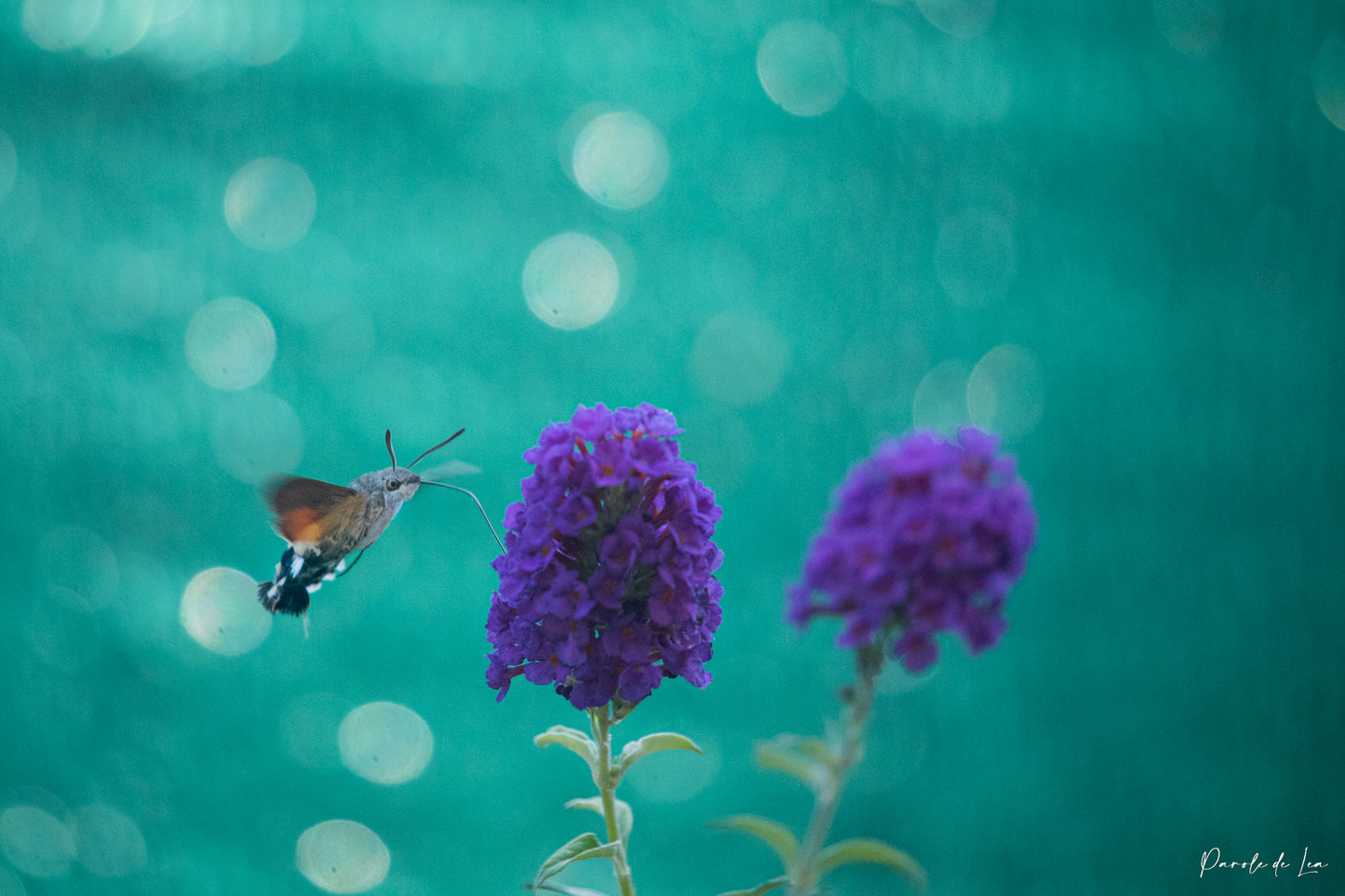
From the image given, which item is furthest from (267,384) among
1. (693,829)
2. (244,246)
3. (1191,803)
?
(1191,803)

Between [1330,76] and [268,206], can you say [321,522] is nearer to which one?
[268,206]

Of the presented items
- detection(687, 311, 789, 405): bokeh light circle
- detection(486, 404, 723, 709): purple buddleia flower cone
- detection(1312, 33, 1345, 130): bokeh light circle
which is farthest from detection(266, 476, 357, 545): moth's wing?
detection(1312, 33, 1345, 130): bokeh light circle

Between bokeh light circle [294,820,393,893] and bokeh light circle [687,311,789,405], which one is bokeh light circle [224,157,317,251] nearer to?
bokeh light circle [687,311,789,405]

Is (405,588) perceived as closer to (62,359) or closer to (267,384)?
(267,384)

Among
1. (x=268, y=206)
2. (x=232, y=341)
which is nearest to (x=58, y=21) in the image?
(x=268, y=206)

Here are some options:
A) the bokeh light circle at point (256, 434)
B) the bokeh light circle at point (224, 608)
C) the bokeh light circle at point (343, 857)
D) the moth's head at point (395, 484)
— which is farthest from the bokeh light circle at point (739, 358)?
the bokeh light circle at point (343, 857)

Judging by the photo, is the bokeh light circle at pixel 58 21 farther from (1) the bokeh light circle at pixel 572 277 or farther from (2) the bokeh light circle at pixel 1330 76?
(2) the bokeh light circle at pixel 1330 76
